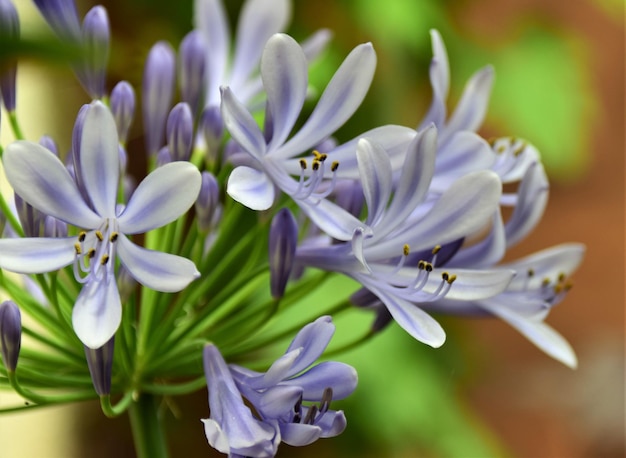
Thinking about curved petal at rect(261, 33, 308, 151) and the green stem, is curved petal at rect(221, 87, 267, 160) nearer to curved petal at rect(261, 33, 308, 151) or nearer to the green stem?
curved petal at rect(261, 33, 308, 151)

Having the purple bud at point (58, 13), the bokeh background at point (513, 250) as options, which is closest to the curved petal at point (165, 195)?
the purple bud at point (58, 13)

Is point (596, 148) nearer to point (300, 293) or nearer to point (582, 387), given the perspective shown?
point (582, 387)

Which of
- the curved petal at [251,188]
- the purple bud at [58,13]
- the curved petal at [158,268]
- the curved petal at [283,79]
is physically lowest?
the curved petal at [158,268]

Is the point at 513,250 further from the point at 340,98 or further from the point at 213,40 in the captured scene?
the point at 340,98

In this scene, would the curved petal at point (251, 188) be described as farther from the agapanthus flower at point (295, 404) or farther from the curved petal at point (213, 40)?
the curved petal at point (213, 40)

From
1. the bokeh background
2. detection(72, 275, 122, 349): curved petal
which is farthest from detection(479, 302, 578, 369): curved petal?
the bokeh background

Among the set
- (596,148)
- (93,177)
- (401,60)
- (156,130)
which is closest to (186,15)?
(401,60)
